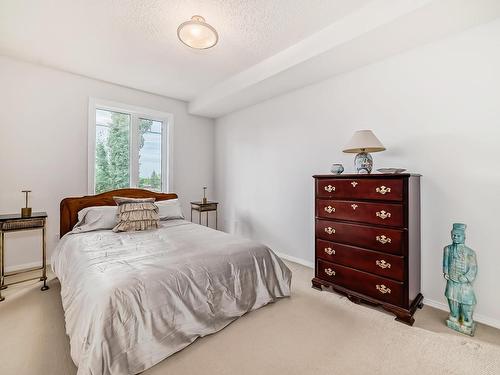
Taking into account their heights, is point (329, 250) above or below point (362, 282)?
above

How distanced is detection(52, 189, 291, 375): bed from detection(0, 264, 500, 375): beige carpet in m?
0.14

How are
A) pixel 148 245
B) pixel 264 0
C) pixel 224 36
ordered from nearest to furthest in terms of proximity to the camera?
1. pixel 264 0
2. pixel 148 245
3. pixel 224 36

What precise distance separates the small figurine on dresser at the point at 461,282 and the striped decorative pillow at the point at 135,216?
2961 millimetres

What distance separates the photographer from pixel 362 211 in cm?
229

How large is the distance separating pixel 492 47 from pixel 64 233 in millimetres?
4722

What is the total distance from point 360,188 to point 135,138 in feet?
11.5

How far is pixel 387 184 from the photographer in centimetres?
212

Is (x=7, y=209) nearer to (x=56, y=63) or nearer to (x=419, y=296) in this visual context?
(x=56, y=63)

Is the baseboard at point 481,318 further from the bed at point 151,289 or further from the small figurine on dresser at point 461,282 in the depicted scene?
the bed at point 151,289

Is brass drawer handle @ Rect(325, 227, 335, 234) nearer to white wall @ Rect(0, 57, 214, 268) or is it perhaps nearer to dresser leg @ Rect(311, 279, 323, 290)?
dresser leg @ Rect(311, 279, 323, 290)

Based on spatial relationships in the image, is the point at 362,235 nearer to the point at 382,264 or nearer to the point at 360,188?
the point at 382,264

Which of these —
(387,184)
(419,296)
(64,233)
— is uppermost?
(387,184)

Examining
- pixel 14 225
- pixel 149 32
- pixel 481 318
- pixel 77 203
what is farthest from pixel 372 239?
pixel 14 225

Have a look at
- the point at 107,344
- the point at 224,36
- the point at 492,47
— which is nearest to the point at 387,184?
the point at 492,47
